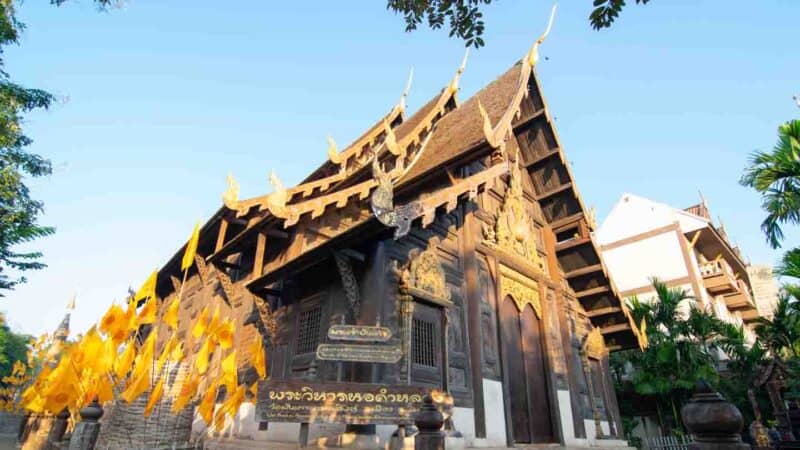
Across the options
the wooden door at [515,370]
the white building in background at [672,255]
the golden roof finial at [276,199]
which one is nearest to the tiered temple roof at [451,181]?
the golden roof finial at [276,199]

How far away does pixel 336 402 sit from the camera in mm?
4730

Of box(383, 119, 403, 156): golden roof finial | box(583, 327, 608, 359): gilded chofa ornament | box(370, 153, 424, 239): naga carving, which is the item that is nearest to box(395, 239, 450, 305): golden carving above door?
box(370, 153, 424, 239): naga carving

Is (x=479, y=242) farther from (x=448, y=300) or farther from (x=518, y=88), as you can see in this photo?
(x=518, y=88)

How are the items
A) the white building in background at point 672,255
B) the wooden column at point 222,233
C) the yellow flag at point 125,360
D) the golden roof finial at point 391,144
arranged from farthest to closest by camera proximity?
the white building in background at point 672,255
the wooden column at point 222,233
the golden roof finial at point 391,144
the yellow flag at point 125,360

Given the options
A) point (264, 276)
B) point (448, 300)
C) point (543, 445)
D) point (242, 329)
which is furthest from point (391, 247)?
point (543, 445)

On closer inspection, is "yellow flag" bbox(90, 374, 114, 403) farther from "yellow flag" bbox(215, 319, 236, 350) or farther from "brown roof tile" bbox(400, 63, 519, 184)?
"brown roof tile" bbox(400, 63, 519, 184)

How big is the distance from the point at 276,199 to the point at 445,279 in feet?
10.8

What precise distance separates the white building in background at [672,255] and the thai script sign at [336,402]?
70.4 feet

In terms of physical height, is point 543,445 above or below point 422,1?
below

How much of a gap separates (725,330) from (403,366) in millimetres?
15682

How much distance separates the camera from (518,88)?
985cm

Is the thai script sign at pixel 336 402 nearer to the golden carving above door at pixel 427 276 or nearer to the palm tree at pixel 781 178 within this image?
the golden carving above door at pixel 427 276

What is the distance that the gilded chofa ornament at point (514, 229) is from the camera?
9.66m

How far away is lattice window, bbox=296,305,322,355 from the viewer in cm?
724
